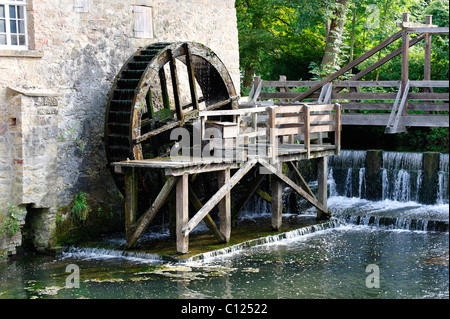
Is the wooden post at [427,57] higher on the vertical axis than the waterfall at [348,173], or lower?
higher

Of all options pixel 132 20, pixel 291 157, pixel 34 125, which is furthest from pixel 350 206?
pixel 34 125

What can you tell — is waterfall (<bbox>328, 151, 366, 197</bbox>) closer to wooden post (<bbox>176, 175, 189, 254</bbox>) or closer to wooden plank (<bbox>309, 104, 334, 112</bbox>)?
wooden plank (<bbox>309, 104, 334, 112</bbox>)

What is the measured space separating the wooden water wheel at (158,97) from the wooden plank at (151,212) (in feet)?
3.33

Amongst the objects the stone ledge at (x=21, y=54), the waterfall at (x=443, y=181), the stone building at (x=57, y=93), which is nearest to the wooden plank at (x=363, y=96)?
the waterfall at (x=443, y=181)

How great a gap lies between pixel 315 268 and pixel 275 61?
1378 cm

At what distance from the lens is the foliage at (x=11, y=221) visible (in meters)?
11.4

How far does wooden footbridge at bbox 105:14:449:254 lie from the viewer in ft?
38.7

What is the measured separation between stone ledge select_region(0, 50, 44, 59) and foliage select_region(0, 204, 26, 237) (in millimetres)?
2265

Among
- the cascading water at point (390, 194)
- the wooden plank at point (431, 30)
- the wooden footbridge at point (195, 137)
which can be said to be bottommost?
the cascading water at point (390, 194)

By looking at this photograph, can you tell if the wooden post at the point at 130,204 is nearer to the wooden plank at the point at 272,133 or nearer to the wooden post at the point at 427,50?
the wooden plank at the point at 272,133

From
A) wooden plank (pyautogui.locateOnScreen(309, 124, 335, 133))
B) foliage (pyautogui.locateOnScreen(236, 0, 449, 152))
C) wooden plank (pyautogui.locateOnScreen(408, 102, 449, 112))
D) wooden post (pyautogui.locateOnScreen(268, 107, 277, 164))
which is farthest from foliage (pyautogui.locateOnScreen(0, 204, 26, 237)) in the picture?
foliage (pyautogui.locateOnScreen(236, 0, 449, 152))

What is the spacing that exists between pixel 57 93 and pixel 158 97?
2733 mm

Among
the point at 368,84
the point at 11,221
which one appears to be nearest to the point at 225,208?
the point at 11,221

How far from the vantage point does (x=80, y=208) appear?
12.6m
